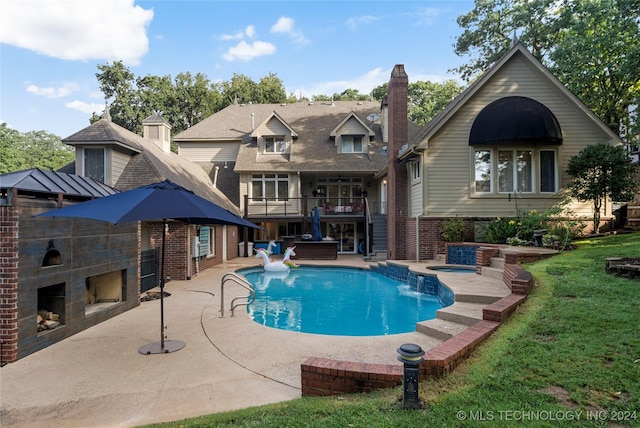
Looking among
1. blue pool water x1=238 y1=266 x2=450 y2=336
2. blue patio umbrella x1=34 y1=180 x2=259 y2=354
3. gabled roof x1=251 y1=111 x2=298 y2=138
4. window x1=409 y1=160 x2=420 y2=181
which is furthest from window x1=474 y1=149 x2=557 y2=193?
gabled roof x1=251 y1=111 x2=298 y2=138

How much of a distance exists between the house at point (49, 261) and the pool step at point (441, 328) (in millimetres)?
6132

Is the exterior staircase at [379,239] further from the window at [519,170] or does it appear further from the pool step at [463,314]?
the pool step at [463,314]

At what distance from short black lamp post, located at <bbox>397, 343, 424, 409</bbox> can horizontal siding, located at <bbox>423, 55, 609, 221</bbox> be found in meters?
11.2

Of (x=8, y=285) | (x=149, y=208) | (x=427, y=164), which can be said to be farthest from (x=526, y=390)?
(x=427, y=164)

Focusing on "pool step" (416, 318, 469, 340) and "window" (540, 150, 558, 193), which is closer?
"pool step" (416, 318, 469, 340)

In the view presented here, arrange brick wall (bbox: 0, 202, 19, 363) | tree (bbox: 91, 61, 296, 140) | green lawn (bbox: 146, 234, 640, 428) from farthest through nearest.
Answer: tree (bbox: 91, 61, 296, 140)
brick wall (bbox: 0, 202, 19, 363)
green lawn (bbox: 146, 234, 640, 428)

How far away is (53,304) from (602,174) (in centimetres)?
1585

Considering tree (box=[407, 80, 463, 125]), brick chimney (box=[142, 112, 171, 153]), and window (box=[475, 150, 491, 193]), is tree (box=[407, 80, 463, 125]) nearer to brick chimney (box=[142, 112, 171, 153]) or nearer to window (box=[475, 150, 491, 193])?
window (box=[475, 150, 491, 193])

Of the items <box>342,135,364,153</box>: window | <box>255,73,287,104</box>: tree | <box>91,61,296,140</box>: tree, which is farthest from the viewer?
<box>255,73,287,104</box>: tree

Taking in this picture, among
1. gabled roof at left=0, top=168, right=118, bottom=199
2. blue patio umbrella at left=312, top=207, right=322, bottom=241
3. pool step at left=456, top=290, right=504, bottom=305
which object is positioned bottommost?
pool step at left=456, top=290, right=504, bottom=305

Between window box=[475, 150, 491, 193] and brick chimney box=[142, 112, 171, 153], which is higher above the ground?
brick chimney box=[142, 112, 171, 153]

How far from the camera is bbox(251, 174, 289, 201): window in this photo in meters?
21.1

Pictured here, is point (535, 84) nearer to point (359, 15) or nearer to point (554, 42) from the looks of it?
point (359, 15)

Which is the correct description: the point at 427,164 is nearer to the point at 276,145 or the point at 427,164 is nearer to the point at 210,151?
the point at 276,145
